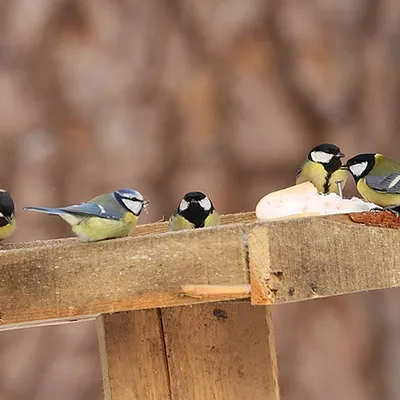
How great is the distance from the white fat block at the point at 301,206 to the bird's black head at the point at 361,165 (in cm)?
9

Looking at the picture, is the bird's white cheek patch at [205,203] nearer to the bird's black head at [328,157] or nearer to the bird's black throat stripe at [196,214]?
the bird's black throat stripe at [196,214]

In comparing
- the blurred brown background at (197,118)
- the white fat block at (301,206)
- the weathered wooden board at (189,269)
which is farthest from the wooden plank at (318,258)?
the blurred brown background at (197,118)

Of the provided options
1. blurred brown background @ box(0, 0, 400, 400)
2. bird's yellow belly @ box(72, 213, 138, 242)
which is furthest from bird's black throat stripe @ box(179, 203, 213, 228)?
blurred brown background @ box(0, 0, 400, 400)

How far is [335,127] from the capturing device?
6.01ft

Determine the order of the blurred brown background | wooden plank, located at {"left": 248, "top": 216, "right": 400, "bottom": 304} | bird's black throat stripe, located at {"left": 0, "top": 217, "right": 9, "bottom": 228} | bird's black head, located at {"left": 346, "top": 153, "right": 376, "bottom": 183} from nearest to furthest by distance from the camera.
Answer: wooden plank, located at {"left": 248, "top": 216, "right": 400, "bottom": 304}
bird's black head, located at {"left": 346, "top": 153, "right": 376, "bottom": 183}
bird's black throat stripe, located at {"left": 0, "top": 217, "right": 9, "bottom": 228}
the blurred brown background

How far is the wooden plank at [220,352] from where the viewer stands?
105 centimetres

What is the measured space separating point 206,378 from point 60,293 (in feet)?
0.81

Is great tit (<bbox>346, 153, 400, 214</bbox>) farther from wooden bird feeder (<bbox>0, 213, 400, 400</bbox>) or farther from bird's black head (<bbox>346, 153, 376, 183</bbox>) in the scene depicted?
wooden bird feeder (<bbox>0, 213, 400, 400</bbox>)

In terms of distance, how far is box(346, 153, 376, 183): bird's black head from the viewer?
1.20m

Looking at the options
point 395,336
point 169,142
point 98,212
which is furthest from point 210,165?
point 98,212

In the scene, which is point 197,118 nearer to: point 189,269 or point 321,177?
point 321,177

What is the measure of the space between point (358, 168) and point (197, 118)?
0.62m

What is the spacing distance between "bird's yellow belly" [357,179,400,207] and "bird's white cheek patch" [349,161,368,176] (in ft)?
0.10

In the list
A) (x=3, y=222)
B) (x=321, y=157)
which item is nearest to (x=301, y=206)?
(x=321, y=157)
